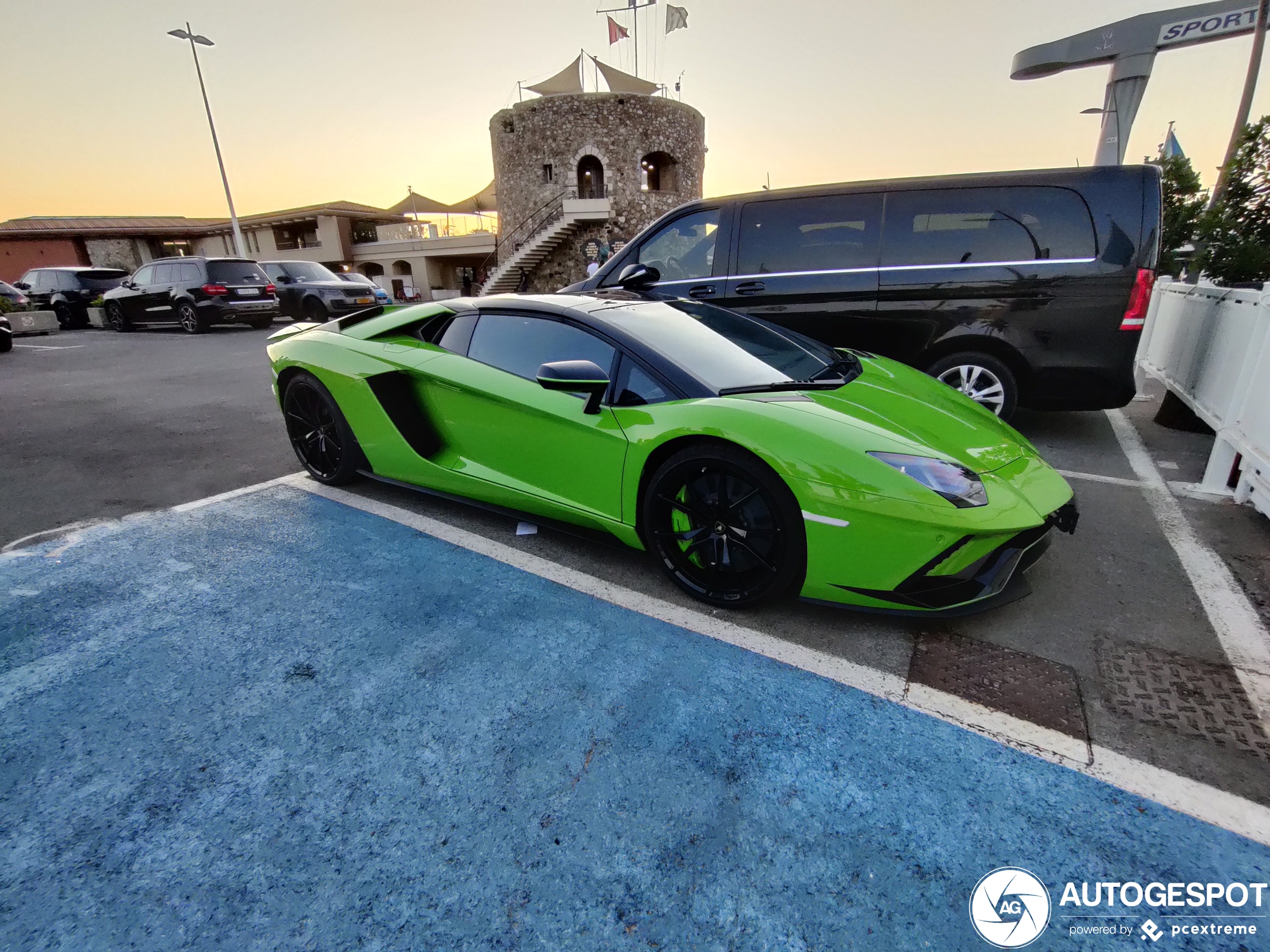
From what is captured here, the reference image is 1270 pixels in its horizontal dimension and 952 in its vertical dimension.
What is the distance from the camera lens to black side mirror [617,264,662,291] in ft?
14.5

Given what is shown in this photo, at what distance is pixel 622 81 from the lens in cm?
2998

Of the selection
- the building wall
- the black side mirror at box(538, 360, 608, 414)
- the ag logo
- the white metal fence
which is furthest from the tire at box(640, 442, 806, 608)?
the building wall

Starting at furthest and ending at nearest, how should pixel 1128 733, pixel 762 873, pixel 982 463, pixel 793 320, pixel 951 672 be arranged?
pixel 793 320 < pixel 982 463 < pixel 951 672 < pixel 1128 733 < pixel 762 873

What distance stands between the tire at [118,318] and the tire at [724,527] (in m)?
15.9

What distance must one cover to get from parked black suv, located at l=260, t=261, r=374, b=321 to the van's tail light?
13191 millimetres

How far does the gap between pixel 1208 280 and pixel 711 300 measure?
19.4ft

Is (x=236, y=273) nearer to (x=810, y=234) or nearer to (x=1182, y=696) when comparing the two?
(x=810, y=234)

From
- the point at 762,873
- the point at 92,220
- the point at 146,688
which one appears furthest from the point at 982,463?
the point at 92,220

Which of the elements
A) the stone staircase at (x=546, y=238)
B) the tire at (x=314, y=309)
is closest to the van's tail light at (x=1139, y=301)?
the tire at (x=314, y=309)

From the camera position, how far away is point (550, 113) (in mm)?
24547

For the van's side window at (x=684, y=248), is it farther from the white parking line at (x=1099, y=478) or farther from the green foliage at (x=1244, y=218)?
the green foliage at (x=1244, y=218)

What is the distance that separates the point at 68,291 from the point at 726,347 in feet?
61.6

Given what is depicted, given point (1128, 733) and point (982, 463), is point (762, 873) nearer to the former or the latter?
point (1128, 733)

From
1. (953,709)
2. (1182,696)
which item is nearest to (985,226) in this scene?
(1182,696)
